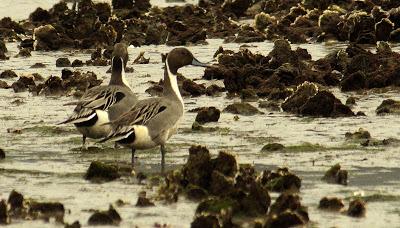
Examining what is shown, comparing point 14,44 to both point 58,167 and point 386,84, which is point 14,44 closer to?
point 386,84

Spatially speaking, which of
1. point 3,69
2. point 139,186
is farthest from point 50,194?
point 3,69

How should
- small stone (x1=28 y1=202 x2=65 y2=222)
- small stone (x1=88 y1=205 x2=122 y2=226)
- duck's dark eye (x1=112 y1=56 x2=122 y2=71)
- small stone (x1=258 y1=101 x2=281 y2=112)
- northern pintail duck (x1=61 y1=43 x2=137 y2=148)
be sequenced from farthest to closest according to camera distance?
small stone (x1=258 y1=101 x2=281 y2=112), duck's dark eye (x1=112 y1=56 x2=122 y2=71), northern pintail duck (x1=61 y1=43 x2=137 y2=148), small stone (x1=28 y1=202 x2=65 y2=222), small stone (x1=88 y1=205 x2=122 y2=226)

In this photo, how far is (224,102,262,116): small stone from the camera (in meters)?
22.9

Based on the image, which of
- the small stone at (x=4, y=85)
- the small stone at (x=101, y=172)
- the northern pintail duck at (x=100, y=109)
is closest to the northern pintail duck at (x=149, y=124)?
the small stone at (x=101, y=172)

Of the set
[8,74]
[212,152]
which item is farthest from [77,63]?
[212,152]

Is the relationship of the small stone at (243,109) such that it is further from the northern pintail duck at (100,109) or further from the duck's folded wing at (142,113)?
the duck's folded wing at (142,113)

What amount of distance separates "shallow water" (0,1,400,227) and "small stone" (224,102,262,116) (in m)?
0.20

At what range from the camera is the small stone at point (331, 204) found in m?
15.0

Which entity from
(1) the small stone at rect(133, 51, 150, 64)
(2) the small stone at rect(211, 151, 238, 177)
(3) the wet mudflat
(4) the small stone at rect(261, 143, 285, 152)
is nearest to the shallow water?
(3) the wet mudflat

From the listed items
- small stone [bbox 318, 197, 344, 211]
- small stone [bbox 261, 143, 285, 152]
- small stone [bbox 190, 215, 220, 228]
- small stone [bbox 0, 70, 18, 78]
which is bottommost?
small stone [bbox 0, 70, 18, 78]

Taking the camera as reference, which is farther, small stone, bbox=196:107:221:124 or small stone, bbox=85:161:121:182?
small stone, bbox=196:107:221:124

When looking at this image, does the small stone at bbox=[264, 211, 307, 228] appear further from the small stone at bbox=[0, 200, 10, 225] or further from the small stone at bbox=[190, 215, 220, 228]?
the small stone at bbox=[0, 200, 10, 225]

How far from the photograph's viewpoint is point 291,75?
26.0 metres

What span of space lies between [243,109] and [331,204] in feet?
26.2
